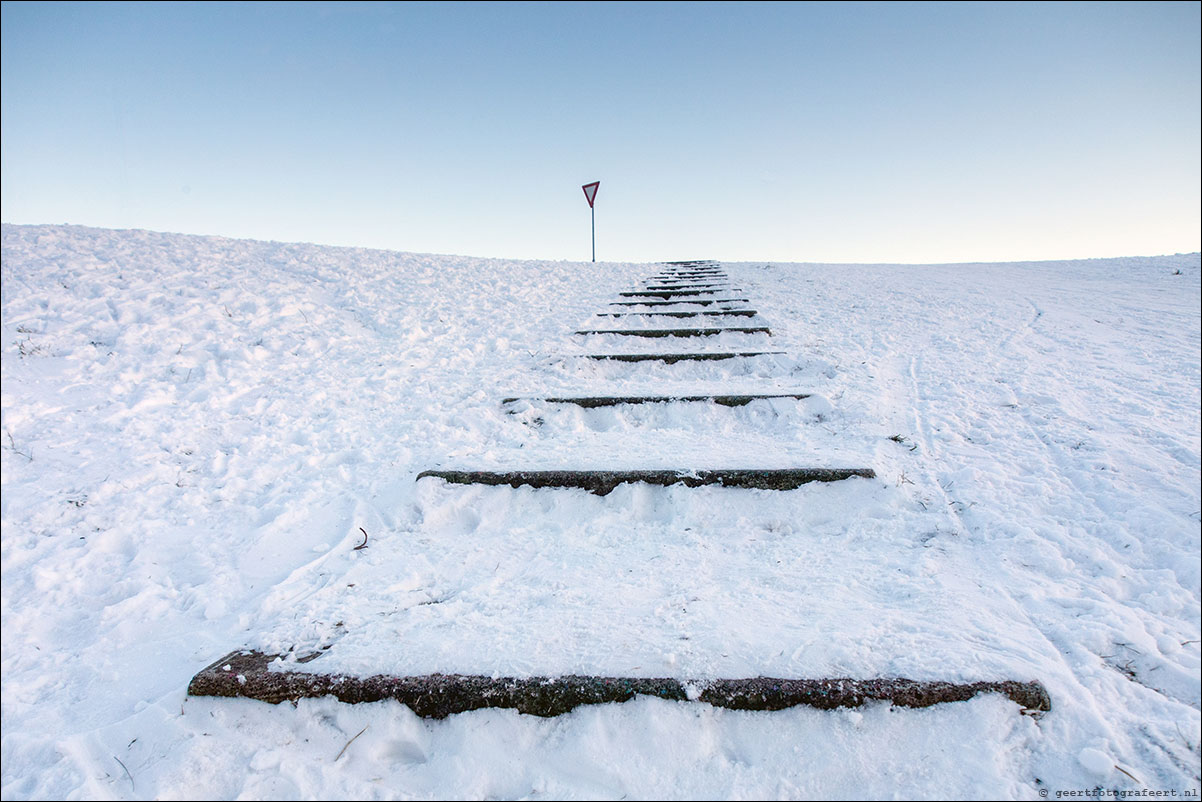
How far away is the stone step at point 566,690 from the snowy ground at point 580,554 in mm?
33

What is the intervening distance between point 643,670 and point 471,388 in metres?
2.35

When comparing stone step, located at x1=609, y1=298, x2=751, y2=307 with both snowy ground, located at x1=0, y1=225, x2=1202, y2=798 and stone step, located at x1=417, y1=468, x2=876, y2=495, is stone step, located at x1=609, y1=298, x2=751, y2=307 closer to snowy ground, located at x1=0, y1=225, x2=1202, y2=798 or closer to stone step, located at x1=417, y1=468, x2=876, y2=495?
snowy ground, located at x1=0, y1=225, x2=1202, y2=798

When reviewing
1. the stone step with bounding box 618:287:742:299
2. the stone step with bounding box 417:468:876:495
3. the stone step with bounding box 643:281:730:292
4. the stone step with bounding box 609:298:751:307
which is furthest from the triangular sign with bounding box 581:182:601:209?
the stone step with bounding box 417:468:876:495

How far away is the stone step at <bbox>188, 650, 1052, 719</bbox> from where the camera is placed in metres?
1.28

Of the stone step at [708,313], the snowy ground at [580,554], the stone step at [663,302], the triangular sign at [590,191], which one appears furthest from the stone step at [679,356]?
the triangular sign at [590,191]

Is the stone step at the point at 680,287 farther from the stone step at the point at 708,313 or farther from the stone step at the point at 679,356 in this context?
the stone step at the point at 679,356

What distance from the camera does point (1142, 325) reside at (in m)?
4.02

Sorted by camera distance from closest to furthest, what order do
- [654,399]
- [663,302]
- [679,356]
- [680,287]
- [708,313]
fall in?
[654,399], [679,356], [708,313], [663,302], [680,287]

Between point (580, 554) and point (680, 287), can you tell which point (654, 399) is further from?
point (680, 287)

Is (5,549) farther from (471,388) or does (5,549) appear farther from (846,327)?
(846,327)

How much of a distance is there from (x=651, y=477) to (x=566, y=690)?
103 centimetres

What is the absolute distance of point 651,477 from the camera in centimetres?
227

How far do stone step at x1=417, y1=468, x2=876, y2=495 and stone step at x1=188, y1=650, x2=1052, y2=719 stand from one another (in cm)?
94

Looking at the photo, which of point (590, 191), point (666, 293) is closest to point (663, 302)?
point (666, 293)
